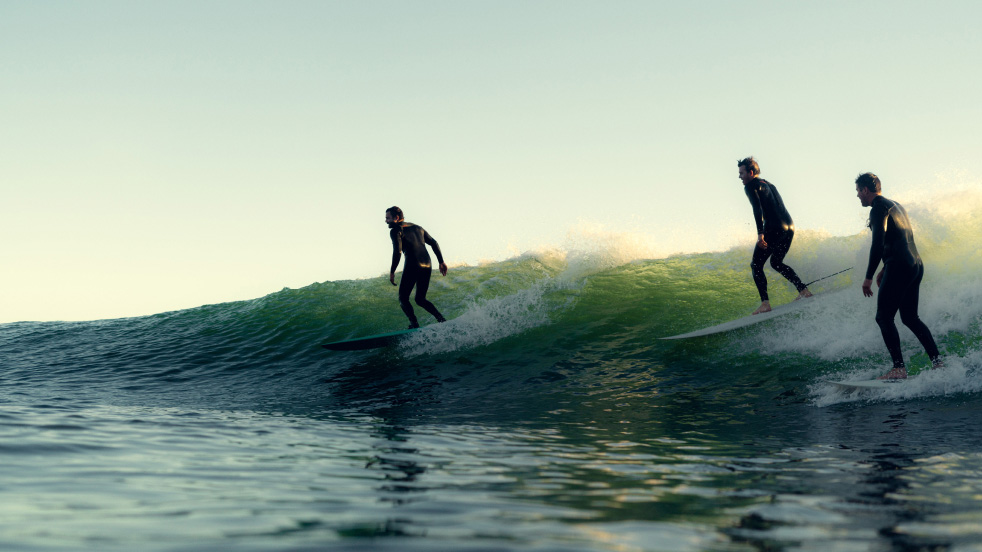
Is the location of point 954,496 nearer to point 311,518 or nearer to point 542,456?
point 542,456

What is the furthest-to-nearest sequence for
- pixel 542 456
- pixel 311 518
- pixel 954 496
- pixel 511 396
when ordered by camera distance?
pixel 511 396
pixel 542 456
pixel 954 496
pixel 311 518

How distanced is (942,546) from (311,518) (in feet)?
7.76

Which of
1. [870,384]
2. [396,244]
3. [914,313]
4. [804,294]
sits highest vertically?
[396,244]

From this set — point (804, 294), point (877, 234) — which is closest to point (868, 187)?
point (877, 234)

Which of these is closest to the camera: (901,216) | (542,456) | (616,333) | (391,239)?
(542,456)

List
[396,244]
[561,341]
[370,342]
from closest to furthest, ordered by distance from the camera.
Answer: [396,244] → [561,341] → [370,342]

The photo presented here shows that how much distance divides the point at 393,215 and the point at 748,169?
5366 mm

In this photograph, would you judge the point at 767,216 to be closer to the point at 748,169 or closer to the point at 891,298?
the point at 748,169

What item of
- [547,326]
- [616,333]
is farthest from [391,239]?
[616,333]

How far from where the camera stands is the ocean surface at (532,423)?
8.58ft

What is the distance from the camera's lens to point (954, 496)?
10.4ft

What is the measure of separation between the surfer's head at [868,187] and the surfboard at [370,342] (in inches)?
273

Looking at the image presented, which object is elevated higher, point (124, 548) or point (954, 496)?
point (124, 548)

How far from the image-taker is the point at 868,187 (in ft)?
23.8
